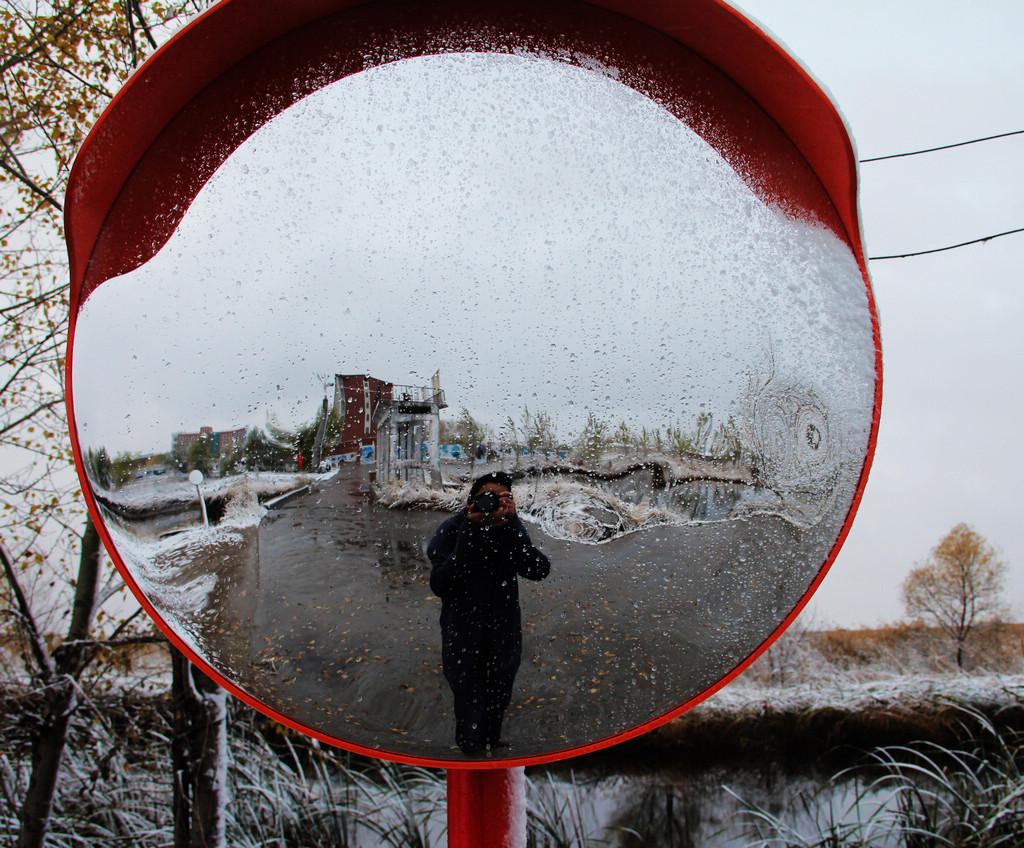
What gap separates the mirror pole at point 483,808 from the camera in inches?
32.2

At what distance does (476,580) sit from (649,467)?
16cm

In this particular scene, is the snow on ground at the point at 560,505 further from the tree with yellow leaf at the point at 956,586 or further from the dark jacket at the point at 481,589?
the tree with yellow leaf at the point at 956,586

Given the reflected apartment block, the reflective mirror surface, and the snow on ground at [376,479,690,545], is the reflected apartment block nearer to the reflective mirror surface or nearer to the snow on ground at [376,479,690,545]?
the reflective mirror surface

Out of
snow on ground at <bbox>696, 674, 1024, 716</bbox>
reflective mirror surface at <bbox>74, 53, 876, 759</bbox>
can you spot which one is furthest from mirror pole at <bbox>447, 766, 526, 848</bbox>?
snow on ground at <bbox>696, 674, 1024, 716</bbox>

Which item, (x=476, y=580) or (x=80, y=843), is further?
(x=80, y=843)

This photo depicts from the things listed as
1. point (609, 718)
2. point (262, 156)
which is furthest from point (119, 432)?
point (609, 718)

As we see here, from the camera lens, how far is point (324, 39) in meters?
0.68

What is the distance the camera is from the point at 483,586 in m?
0.66

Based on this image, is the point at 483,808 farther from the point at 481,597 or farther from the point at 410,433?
the point at 410,433

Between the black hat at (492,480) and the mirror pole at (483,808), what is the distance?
327 mm

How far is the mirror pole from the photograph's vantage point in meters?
0.82

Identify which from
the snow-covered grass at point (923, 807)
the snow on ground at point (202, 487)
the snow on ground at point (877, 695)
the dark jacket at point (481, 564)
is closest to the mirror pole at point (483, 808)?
the dark jacket at point (481, 564)

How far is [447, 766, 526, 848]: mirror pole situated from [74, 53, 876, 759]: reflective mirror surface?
0.44 ft

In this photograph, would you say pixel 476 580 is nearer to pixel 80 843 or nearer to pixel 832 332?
pixel 832 332
